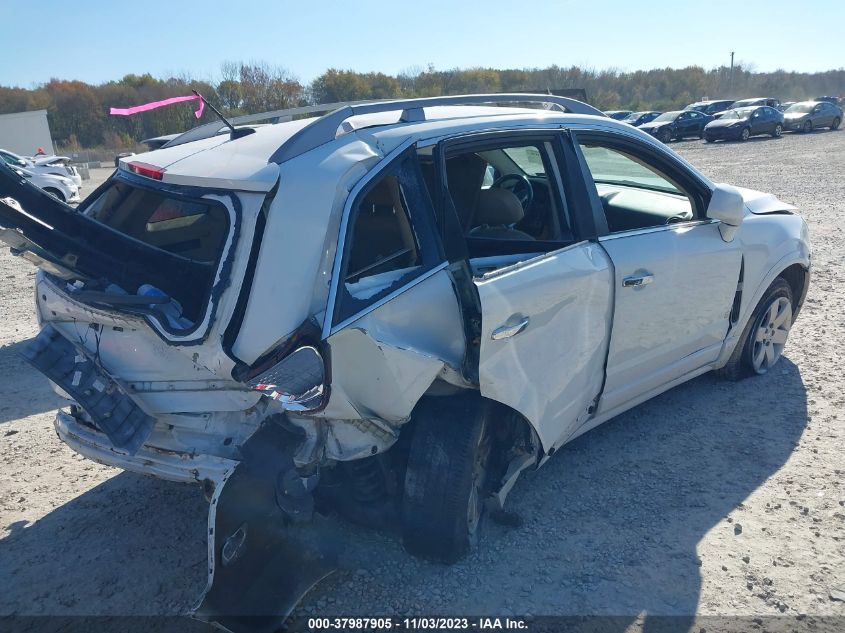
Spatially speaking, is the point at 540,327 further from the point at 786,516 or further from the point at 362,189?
the point at 786,516

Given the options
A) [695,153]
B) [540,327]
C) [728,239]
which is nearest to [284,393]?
[540,327]

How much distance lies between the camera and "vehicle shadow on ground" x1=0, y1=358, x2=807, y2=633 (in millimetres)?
2943

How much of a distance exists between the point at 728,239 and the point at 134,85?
54.2 meters

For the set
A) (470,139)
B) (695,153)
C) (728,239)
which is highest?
(470,139)

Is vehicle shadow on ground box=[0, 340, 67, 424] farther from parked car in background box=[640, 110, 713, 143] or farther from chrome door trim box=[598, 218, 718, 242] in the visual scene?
parked car in background box=[640, 110, 713, 143]

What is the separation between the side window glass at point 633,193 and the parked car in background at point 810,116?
3197cm

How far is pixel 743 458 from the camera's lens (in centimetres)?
395

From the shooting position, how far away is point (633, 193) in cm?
471

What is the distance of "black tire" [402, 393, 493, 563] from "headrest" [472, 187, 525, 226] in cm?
125

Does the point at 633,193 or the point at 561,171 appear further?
the point at 633,193

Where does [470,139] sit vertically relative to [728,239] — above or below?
above

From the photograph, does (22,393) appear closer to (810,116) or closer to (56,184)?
(56,184)

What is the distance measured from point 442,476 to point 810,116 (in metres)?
36.0

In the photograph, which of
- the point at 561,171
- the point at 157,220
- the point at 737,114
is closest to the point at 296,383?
the point at 157,220
